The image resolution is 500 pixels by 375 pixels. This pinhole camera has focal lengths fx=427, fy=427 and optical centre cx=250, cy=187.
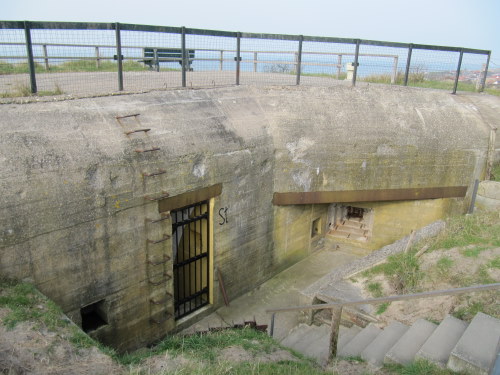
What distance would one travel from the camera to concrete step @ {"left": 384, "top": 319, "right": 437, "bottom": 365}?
435cm

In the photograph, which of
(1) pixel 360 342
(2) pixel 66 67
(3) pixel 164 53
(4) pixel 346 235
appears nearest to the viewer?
(1) pixel 360 342

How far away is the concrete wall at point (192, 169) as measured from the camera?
5035 mm

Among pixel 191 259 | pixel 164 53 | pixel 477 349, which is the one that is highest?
pixel 164 53

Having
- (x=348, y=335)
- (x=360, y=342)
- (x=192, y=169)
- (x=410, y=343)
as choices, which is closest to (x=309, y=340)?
(x=348, y=335)

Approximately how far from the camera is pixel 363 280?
7004 millimetres

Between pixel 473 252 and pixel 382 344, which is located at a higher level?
pixel 473 252

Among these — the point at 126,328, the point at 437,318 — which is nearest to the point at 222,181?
the point at 126,328

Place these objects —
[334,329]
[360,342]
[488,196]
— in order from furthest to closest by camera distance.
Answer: [488,196]
[360,342]
[334,329]

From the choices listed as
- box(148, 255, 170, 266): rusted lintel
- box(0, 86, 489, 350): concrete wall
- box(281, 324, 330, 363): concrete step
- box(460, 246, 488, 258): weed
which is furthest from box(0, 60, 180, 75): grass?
box(460, 246, 488, 258): weed

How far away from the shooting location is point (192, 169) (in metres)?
6.43

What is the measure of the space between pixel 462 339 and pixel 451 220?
15.3 feet

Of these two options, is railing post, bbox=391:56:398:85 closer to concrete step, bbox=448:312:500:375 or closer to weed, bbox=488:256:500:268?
weed, bbox=488:256:500:268

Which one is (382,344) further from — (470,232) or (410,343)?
(470,232)

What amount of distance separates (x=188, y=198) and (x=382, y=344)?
10.9 ft
